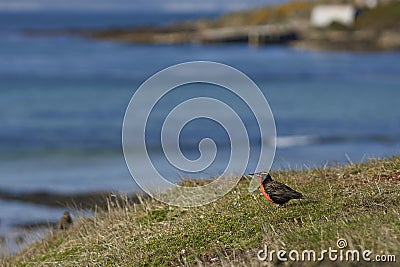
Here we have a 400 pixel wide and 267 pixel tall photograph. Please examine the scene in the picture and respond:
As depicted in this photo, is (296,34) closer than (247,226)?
No

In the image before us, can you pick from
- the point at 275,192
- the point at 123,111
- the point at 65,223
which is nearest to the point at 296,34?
the point at 123,111

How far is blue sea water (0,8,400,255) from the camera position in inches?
1000

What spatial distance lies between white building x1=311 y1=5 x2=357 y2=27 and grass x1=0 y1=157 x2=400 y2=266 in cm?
10575

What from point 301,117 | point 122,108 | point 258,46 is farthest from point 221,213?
point 258,46

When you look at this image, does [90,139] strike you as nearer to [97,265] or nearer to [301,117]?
[301,117]

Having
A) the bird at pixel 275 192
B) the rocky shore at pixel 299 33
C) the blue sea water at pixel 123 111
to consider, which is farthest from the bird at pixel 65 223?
the rocky shore at pixel 299 33

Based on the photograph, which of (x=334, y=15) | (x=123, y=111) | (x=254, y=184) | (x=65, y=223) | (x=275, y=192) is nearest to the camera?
(x=275, y=192)

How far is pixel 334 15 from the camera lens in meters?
116

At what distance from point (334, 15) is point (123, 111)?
257 feet

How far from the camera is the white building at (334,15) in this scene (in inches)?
4523

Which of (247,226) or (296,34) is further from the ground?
(247,226)

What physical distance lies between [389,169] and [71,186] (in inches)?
566

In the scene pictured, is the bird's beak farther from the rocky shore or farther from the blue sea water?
the rocky shore

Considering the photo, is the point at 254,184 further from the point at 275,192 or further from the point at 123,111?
the point at 123,111
